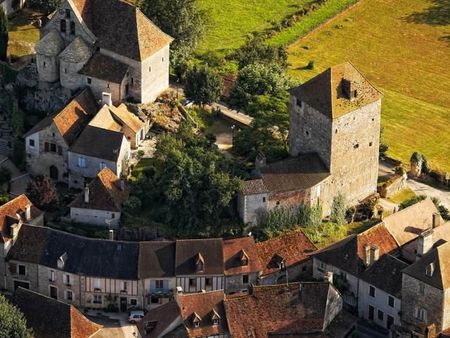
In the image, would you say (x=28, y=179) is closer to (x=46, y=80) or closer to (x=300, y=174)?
(x=46, y=80)

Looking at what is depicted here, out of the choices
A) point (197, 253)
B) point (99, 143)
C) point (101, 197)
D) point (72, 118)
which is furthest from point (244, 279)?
point (72, 118)

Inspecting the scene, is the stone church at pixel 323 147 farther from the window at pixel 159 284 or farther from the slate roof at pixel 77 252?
the slate roof at pixel 77 252

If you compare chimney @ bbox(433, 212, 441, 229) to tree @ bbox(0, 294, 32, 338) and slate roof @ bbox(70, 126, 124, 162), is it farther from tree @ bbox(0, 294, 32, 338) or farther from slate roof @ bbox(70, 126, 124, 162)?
tree @ bbox(0, 294, 32, 338)

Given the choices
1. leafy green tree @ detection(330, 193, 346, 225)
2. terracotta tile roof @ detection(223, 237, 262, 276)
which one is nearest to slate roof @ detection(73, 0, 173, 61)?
leafy green tree @ detection(330, 193, 346, 225)

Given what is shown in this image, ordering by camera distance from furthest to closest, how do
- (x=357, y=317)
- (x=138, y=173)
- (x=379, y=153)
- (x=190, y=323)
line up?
(x=379, y=153)
(x=138, y=173)
(x=357, y=317)
(x=190, y=323)

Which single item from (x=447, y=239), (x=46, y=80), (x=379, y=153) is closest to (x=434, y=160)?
(x=379, y=153)

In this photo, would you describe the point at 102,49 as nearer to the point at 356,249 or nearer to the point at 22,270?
the point at 22,270
